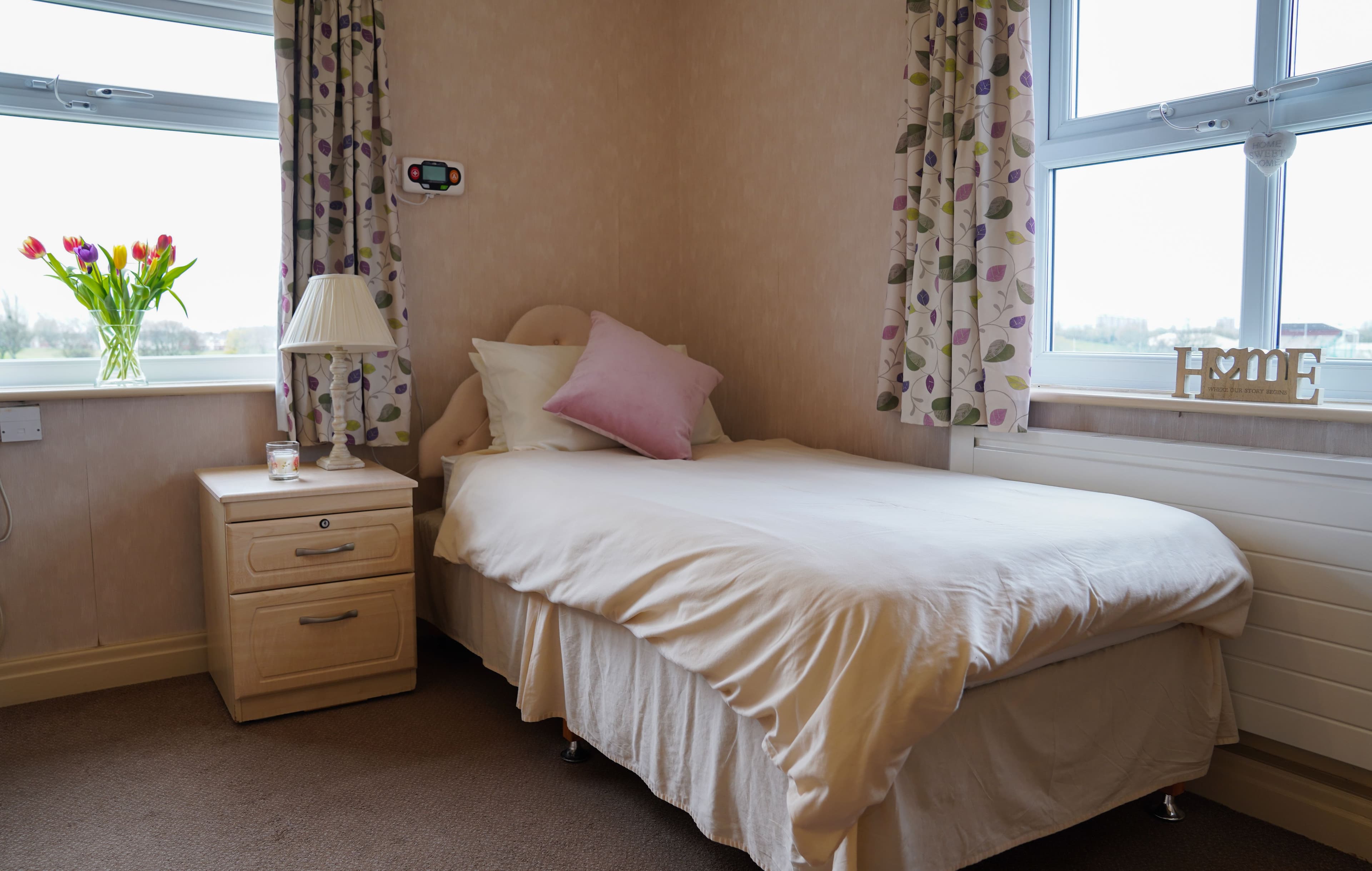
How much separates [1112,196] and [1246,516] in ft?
3.09

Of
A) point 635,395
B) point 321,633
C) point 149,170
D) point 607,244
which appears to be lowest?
point 321,633

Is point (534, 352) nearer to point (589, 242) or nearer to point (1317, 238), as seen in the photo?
point (589, 242)

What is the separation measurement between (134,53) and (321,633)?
1.76 meters

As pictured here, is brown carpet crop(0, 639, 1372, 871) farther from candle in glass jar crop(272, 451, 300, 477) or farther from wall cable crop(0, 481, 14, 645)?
candle in glass jar crop(272, 451, 300, 477)

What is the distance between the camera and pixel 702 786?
5.25 ft

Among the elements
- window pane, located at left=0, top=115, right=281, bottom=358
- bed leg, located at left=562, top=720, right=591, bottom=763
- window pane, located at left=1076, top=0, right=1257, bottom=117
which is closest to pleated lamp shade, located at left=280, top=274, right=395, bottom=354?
window pane, located at left=0, top=115, right=281, bottom=358

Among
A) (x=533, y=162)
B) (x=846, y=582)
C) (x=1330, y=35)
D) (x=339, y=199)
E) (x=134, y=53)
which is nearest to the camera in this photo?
Result: (x=846, y=582)

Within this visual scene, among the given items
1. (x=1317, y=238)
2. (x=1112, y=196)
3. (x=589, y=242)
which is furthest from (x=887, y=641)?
(x=589, y=242)

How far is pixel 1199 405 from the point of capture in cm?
198

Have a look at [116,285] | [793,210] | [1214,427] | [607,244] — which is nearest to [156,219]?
[116,285]

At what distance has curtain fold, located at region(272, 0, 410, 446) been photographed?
2.61 m

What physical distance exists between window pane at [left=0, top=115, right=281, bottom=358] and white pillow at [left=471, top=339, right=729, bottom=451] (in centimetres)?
70

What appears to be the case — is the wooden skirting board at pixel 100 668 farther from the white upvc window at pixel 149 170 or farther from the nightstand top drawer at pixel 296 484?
the white upvc window at pixel 149 170

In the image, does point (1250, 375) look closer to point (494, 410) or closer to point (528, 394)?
point (528, 394)
